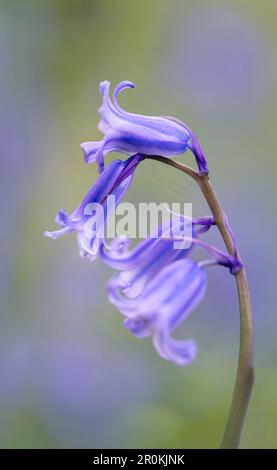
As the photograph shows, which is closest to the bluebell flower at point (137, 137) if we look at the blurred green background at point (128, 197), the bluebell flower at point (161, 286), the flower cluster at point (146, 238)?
the flower cluster at point (146, 238)

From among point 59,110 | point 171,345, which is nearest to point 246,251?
point 59,110

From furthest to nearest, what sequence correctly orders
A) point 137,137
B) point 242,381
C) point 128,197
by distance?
point 128,197, point 137,137, point 242,381

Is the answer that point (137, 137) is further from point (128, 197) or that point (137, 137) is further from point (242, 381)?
point (128, 197)

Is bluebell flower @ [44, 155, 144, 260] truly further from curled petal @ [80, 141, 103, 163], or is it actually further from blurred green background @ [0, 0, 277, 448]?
blurred green background @ [0, 0, 277, 448]

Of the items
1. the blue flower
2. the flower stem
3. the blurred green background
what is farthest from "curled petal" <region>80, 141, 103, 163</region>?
the blurred green background

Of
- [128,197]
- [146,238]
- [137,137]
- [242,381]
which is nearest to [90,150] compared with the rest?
[137,137]

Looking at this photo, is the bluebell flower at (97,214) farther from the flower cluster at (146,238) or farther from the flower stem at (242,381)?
the flower stem at (242,381)
